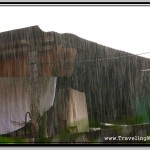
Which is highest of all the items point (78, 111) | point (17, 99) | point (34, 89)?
point (34, 89)

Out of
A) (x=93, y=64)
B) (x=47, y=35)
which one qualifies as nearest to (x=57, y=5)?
(x=47, y=35)

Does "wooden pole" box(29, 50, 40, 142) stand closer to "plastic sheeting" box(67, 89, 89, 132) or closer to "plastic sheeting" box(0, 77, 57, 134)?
"plastic sheeting" box(0, 77, 57, 134)

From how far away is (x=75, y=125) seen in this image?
7.03 m

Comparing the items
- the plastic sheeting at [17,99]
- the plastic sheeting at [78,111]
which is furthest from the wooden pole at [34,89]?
the plastic sheeting at [78,111]

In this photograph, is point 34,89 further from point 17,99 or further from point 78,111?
point 78,111

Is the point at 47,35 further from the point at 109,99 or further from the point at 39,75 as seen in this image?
the point at 109,99

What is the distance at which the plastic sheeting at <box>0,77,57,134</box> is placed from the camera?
712 centimetres

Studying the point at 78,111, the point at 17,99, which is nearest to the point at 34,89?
the point at 17,99

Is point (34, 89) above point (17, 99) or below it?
above

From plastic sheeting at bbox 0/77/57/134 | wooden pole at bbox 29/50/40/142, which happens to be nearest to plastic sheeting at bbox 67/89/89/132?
plastic sheeting at bbox 0/77/57/134

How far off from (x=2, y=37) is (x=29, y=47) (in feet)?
1.58

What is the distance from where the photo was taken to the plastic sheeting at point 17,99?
23.4 ft

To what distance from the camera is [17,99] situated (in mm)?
7219

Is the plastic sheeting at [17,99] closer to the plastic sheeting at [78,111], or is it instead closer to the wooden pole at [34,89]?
the wooden pole at [34,89]
